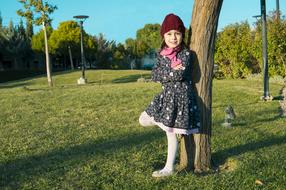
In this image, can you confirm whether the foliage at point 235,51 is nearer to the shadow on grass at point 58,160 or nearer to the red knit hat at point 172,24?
the shadow on grass at point 58,160

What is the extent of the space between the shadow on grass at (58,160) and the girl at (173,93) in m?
1.11

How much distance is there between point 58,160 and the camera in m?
4.93

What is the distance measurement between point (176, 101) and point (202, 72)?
430 mm

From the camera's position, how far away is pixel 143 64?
60344 millimetres

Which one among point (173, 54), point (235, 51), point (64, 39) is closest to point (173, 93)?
point (173, 54)

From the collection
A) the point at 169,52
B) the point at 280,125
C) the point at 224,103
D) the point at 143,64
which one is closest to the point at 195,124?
the point at 169,52

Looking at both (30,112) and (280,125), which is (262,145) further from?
(30,112)

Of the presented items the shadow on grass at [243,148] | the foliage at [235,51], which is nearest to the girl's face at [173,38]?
the shadow on grass at [243,148]

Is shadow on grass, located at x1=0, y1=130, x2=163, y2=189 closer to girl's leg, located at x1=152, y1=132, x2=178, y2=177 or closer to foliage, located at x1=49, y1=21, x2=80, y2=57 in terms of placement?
girl's leg, located at x1=152, y1=132, x2=178, y2=177

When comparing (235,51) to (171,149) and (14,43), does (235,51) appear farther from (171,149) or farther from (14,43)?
(14,43)

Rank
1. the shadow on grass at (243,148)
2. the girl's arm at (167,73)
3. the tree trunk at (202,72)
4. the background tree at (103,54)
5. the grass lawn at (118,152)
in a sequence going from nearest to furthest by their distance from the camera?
the grass lawn at (118,152), the girl's arm at (167,73), the tree trunk at (202,72), the shadow on grass at (243,148), the background tree at (103,54)

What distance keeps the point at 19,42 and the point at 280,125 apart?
39.1 meters

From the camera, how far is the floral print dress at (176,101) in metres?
4.08

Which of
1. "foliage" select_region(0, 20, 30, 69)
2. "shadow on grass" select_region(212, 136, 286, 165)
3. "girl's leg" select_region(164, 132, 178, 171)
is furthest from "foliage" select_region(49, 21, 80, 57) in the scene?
"girl's leg" select_region(164, 132, 178, 171)
